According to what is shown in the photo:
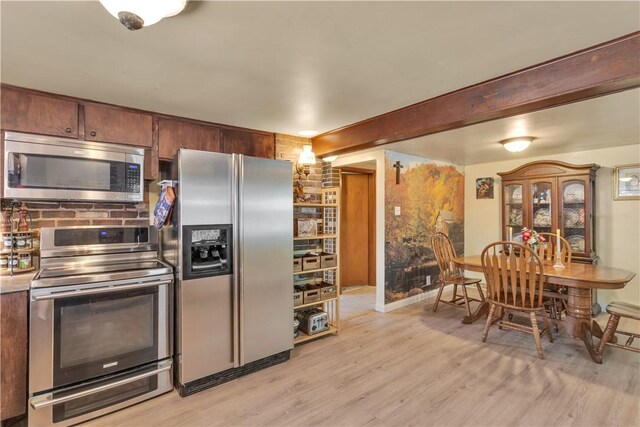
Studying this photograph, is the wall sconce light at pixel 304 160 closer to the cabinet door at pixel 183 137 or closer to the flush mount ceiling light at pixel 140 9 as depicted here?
the cabinet door at pixel 183 137

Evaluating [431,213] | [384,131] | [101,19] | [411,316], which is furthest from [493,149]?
[101,19]

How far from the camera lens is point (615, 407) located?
2025 mm

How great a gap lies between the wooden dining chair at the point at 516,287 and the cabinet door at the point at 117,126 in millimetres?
3235

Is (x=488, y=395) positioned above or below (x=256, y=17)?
below

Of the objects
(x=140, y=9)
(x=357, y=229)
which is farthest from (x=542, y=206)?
(x=140, y=9)

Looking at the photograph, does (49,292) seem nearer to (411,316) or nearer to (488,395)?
(488,395)

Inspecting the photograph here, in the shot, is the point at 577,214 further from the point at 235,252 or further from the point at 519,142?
the point at 235,252

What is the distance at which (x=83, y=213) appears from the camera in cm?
246

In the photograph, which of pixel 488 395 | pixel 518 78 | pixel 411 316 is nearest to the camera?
pixel 518 78

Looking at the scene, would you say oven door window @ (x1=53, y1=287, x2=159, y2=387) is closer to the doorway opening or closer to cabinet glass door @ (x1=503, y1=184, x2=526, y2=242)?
the doorway opening

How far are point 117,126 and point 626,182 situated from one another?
5600 millimetres

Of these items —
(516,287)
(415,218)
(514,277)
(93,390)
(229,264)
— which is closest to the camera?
(93,390)

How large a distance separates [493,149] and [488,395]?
10.1 ft

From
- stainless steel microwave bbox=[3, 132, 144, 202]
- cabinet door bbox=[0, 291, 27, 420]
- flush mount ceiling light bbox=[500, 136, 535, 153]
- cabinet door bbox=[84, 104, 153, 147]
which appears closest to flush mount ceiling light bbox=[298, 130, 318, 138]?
cabinet door bbox=[84, 104, 153, 147]
